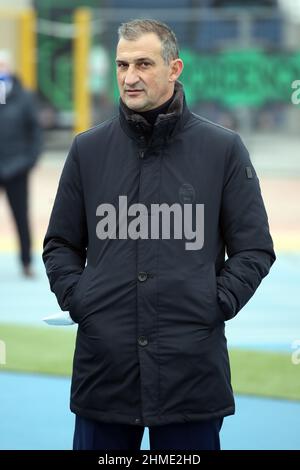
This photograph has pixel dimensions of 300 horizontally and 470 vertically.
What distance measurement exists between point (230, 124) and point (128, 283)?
14.7m

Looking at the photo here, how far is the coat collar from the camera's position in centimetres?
342

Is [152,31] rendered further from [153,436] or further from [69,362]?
[69,362]

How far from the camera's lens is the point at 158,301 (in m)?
3.39

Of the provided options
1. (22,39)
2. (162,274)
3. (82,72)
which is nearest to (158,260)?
(162,274)

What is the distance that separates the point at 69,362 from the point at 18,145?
3.60 metres

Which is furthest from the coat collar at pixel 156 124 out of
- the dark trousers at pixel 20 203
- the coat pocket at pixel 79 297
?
the dark trousers at pixel 20 203

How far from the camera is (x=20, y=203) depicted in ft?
33.8

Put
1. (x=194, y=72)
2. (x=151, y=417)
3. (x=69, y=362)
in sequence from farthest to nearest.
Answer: (x=194, y=72)
(x=69, y=362)
(x=151, y=417)

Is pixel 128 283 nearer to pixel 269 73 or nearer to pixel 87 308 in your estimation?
pixel 87 308

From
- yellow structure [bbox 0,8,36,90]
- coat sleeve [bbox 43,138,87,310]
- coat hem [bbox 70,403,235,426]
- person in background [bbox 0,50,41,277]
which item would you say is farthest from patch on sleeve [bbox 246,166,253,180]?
yellow structure [bbox 0,8,36,90]

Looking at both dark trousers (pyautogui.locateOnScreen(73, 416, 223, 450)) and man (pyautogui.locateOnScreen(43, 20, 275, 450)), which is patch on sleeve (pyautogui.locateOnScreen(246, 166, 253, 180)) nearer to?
man (pyautogui.locateOnScreen(43, 20, 275, 450))

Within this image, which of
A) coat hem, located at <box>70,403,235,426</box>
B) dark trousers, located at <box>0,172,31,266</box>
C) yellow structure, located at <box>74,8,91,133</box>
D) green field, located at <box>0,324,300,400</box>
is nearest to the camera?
coat hem, located at <box>70,403,235,426</box>

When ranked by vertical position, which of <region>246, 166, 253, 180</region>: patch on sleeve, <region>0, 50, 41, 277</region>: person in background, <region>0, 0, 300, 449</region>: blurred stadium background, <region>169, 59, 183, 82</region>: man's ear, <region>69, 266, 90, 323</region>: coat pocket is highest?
<region>0, 0, 300, 449</region>: blurred stadium background

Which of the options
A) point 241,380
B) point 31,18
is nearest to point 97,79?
point 31,18
